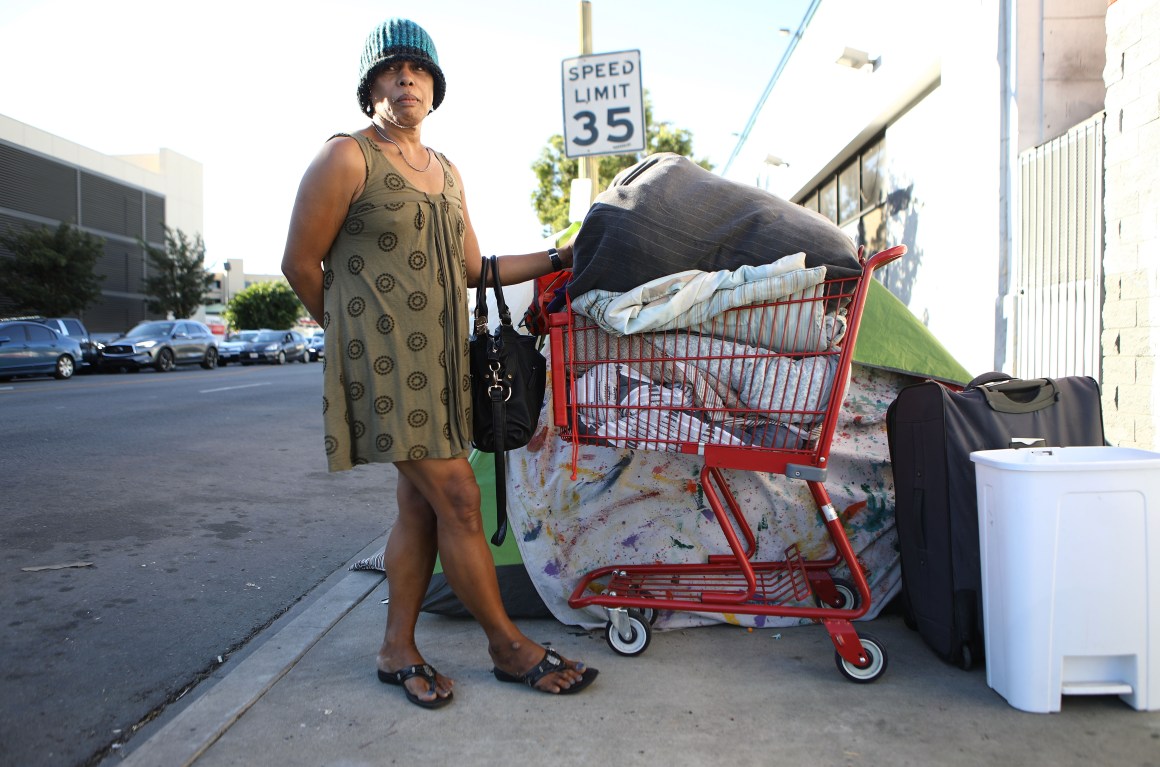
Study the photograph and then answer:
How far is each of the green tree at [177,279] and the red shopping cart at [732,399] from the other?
41922 millimetres

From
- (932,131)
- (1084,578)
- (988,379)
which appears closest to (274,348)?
(932,131)

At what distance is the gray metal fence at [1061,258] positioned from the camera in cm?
576

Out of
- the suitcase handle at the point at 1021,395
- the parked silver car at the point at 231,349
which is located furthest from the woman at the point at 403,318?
the parked silver car at the point at 231,349

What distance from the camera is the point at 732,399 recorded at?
2.86 meters

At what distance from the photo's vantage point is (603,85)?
7711mm

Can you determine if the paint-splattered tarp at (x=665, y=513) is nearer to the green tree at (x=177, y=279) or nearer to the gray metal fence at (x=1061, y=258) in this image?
the gray metal fence at (x=1061, y=258)

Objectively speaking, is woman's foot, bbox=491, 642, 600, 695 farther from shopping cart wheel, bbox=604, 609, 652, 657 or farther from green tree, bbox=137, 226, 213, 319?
green tree, bbox=137, 226, 213, 319

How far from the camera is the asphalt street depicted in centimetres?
278

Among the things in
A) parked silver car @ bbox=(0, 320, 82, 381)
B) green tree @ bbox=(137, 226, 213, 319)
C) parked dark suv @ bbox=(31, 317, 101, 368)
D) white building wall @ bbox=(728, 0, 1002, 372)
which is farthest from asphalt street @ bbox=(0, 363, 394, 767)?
green tree @ bbox=(137, 226, 213, 319)

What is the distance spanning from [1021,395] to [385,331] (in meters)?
2.06

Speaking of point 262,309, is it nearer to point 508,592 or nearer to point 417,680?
point 508,592

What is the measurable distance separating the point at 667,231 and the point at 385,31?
1054 mm

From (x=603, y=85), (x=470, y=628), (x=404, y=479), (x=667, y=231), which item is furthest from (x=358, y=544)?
(x=603, y=85)

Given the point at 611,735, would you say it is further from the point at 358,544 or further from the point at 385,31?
the point at 358,544
